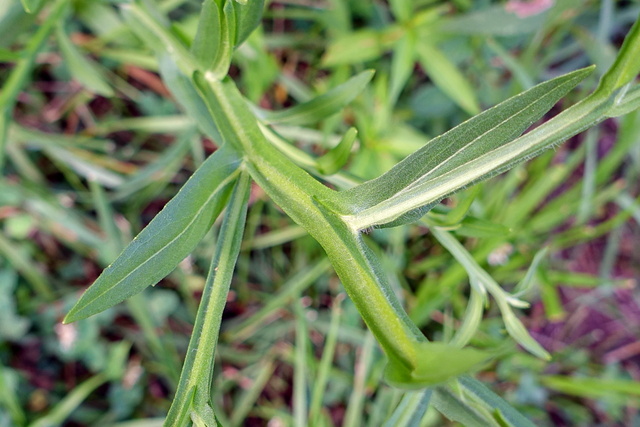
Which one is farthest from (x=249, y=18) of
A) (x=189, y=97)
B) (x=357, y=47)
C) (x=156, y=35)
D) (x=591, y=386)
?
(x=591, y=386)

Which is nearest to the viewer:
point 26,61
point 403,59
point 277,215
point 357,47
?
point 26,61

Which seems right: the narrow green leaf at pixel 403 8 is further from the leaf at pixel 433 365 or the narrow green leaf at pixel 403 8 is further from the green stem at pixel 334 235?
the leaf at pixel 433 365

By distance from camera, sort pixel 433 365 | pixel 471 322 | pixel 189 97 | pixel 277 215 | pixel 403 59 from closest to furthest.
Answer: pixel 433 365 → pixel 471 322 → pixel 189 97 → pixel 403 59 → pixel 277 215

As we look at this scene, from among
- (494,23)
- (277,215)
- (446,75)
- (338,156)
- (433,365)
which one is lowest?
(277,215)

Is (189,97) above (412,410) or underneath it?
above

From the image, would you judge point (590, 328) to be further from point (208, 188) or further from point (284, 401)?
point (208, 188)

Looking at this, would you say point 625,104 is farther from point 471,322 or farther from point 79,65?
point 79,65

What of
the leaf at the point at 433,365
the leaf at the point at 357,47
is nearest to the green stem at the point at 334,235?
the leaf at the point at 433,365
